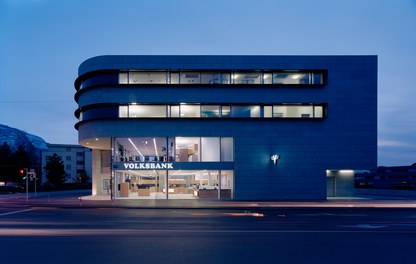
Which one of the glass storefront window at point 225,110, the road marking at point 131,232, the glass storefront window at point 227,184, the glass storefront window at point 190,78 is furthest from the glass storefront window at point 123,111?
the road marking at point 131,232

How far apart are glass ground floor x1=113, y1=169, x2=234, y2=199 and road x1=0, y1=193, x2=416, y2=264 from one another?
654 inches

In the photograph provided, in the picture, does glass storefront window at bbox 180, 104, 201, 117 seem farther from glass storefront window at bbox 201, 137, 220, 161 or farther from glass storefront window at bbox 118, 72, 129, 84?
glass storefront window at bbox 118, 72, 129, 84

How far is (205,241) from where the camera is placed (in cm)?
1234

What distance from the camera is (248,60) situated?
3453 cm

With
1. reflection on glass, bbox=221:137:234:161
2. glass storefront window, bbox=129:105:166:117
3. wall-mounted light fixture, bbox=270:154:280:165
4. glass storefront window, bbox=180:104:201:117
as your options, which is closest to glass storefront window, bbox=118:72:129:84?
glass storefront window, bbox=129:105:166:117

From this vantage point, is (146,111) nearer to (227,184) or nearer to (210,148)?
(210,148)

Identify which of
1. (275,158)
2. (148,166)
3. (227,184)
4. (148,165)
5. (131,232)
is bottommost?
(227,184)

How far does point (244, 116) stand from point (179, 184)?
47.6 ft

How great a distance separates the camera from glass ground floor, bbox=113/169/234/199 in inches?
1369

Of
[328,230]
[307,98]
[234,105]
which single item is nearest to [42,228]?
[328,230]

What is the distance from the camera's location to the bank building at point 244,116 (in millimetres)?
34188

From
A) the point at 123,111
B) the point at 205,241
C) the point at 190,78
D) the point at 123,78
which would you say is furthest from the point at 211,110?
the point at 205,241

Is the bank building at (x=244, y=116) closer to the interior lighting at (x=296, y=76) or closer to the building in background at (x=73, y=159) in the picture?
the interior lighting at (x=296, y=76)

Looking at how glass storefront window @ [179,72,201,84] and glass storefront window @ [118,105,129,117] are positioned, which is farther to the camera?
glass storefront window @ [179,72,201,84]
